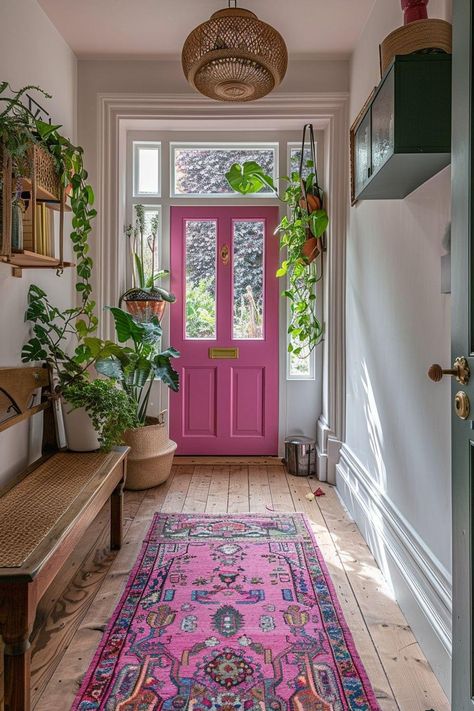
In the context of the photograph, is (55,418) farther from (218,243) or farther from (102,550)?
(218,243)

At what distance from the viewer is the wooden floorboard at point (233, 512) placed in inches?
63.9

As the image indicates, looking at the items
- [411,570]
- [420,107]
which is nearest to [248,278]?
[420,107]

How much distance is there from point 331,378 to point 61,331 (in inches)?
73.6

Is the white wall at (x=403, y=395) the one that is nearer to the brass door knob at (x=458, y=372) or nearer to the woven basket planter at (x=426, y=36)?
the woven basket planter at (x=426, y=36)

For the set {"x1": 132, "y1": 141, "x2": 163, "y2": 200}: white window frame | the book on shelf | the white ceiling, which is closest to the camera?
the book on shelf

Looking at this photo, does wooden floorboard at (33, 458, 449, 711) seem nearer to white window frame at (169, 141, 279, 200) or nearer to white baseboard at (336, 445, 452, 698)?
white baseboard at (336, 445, 452, 698)

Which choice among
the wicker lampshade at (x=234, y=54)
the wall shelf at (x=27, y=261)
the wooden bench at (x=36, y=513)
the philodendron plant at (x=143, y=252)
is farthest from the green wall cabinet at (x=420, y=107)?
the philodendron plant at (x=143, y=252)

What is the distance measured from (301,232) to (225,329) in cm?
96

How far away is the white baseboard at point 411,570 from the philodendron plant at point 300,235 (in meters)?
1.28

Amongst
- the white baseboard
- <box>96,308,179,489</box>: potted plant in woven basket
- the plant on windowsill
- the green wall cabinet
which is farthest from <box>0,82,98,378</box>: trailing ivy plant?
the white baseboard

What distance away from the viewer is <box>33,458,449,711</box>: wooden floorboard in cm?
162

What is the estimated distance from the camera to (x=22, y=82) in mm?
2658

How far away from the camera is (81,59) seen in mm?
3553

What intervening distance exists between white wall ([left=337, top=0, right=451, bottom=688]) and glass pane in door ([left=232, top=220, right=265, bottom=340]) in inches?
39.4
